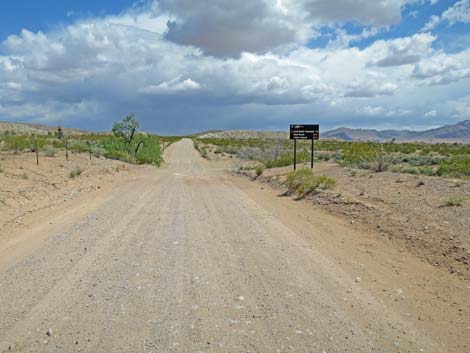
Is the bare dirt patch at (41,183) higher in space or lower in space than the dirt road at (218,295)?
higher

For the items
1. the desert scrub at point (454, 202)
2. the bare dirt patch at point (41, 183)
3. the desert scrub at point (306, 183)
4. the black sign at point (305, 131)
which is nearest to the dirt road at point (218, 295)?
the desert scrub at point (454, 202)

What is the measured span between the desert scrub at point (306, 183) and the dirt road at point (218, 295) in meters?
6.59

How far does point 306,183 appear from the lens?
17.9 meters

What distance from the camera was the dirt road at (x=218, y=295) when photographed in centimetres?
502

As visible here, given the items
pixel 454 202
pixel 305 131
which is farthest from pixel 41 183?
pixel 305 131

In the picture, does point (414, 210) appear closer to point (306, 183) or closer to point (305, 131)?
point (306, 183)

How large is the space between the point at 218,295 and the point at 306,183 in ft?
39.7

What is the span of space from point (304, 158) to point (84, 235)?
23.6 m

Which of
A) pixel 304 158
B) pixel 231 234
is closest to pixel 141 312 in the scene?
pixel 231 234

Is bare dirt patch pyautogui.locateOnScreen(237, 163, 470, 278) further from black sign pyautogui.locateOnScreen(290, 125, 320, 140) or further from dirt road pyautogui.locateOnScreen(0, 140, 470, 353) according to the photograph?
black sign pyautogui.locateOnScreen(290, 125, 320, 140)

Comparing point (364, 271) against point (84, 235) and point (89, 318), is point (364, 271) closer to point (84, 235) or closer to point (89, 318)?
point (89, 318)

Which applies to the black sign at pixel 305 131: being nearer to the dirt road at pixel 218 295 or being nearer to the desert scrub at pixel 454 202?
the desert scrub at pixel 454 202

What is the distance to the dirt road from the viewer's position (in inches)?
198

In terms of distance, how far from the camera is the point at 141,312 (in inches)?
223
